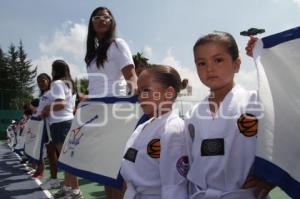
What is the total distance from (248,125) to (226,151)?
0.15 m

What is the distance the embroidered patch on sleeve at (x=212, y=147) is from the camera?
1674 millimetres

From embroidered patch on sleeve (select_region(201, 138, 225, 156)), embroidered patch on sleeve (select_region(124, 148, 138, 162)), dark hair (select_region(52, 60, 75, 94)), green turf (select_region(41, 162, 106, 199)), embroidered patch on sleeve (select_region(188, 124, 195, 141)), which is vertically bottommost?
green turf (select_region(41, 162, 106, 199))

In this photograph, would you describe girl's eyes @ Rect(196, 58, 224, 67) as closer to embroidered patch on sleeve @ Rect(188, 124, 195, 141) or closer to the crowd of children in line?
the crowd of children in line

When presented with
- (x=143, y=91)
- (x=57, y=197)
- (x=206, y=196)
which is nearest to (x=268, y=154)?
(x=206, y=196)

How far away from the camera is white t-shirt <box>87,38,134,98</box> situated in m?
3.05

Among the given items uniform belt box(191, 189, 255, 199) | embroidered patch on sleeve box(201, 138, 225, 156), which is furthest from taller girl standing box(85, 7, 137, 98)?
uniform belt box(191, 189, 255, 199)

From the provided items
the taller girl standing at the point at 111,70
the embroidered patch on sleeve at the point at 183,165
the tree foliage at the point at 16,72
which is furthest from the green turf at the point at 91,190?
the tree foliage at the point at 16,72

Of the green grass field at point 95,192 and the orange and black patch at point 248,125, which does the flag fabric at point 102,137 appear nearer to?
the orange and black patch at point 248,125

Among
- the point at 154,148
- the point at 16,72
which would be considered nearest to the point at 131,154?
the point at 154,148

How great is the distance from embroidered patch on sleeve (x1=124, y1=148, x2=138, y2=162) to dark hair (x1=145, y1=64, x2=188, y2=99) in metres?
0.41

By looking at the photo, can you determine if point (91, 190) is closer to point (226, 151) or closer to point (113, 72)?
point (113, 72)

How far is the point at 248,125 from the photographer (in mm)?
1667

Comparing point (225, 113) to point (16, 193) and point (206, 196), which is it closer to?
point (206, 196)

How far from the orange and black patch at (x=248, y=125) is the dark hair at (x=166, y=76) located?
58 cm
